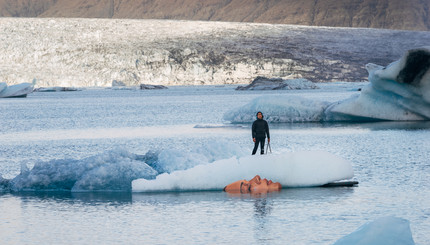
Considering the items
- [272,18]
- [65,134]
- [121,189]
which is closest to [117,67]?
[65,134]

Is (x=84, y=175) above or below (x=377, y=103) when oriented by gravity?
below

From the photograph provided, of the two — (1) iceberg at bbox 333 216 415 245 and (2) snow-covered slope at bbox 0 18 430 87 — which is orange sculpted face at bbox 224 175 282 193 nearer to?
(1) iceberg at bbox 333 216 415 245

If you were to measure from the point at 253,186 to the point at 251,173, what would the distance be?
187 mm

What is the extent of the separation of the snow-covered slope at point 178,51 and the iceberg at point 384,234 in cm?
5534

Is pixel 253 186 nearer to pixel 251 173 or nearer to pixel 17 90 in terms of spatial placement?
pixel 251 173

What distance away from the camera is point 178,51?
220 feet

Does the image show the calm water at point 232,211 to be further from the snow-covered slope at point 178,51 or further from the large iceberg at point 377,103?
the snow-covered slope at point 178,51

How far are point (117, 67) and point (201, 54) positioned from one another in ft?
34.3

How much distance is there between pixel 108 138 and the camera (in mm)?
15633

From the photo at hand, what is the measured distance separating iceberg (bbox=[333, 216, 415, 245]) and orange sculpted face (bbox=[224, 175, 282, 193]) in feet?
12.3

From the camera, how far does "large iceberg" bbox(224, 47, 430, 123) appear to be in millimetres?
16281

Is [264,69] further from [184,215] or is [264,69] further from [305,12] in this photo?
[305,12]

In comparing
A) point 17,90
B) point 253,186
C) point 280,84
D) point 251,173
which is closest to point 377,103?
point 251,173

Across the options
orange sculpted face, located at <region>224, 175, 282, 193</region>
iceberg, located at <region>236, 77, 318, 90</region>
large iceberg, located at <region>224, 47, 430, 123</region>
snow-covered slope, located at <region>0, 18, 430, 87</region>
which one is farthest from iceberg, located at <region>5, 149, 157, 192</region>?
snow-covered slope, located at <region>0, 18, 430, 87</region>
